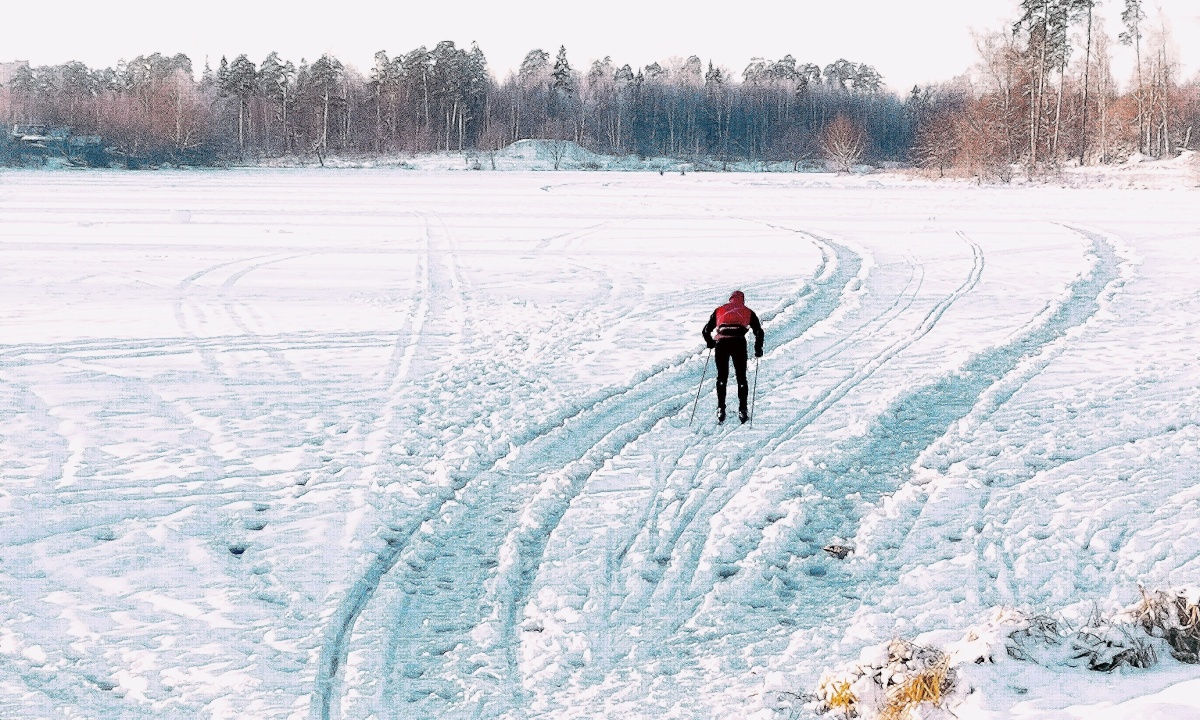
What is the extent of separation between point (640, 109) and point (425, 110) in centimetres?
2480

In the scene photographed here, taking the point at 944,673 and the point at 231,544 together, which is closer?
the point at 944,673

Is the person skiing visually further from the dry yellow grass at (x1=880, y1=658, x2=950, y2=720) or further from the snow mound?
the snow mound

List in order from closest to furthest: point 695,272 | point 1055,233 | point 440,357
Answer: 1. point 440,357
2. point 695,272
3. point 1055,233

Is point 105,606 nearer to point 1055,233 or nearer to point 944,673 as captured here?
point 944,673

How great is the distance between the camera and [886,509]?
7672 mm

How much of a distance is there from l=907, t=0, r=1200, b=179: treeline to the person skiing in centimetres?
4875

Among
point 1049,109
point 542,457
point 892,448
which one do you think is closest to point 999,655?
point 892,448

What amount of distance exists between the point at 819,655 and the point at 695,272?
566 inches

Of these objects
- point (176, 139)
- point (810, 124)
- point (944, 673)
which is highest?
point (810, 124)

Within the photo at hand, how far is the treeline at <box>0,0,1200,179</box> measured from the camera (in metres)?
60.2

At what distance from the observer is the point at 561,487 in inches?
322

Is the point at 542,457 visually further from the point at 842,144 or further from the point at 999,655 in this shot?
the point at 842,144

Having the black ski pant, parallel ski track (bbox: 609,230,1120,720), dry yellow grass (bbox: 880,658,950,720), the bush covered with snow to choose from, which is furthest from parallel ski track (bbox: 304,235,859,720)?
dry yellow grass (bbox: 880,658,950,720)

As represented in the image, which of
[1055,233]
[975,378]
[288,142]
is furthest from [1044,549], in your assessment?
[288,142]
